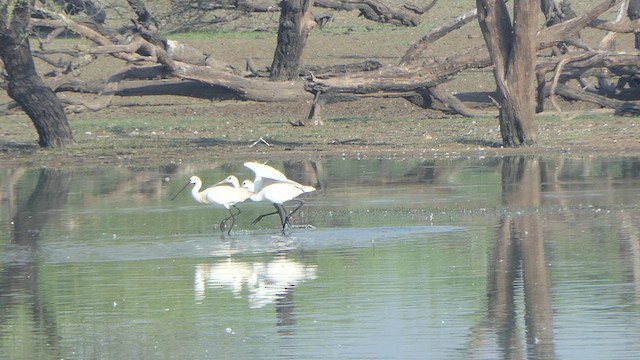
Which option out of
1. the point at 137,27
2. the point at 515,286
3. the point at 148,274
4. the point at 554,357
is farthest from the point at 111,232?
the point at 137,27

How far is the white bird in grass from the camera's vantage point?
44.1 feet

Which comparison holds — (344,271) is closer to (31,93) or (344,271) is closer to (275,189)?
(275,189)

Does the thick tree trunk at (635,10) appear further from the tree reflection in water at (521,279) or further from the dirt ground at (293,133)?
the tree reflection in water at (521,279)

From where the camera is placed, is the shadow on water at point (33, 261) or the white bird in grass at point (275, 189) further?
the white bird in grass at point (275, 189)

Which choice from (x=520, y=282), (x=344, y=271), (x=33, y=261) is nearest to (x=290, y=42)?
(x=33, y=261)

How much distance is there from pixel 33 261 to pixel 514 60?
933cm

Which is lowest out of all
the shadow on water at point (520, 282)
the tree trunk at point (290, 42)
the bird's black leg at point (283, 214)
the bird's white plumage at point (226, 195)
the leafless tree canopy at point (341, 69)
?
the shadow on water at point (520, 282)

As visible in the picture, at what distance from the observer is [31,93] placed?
21484 millimetres

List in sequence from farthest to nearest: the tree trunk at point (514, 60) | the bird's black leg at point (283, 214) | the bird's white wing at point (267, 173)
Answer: the tree trunk at point (514, 60) < the bird's white wing at point (267, 173) < the bird's black leg at point (283, 214)

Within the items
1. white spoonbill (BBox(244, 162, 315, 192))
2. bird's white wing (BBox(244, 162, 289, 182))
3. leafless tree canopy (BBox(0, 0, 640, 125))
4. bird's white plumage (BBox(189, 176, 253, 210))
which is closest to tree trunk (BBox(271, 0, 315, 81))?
leafless tree canopy (BBox(0, 0, 640, 125))

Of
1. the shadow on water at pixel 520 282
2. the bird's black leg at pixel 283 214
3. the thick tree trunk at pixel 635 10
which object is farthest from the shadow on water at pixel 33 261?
the thick tree trunk at pixel 635 10

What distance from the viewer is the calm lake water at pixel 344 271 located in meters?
8.25

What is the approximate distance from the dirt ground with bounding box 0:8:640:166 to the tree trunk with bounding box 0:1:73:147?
14.3 inches

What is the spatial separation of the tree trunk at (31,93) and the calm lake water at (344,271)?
13.1 feet
